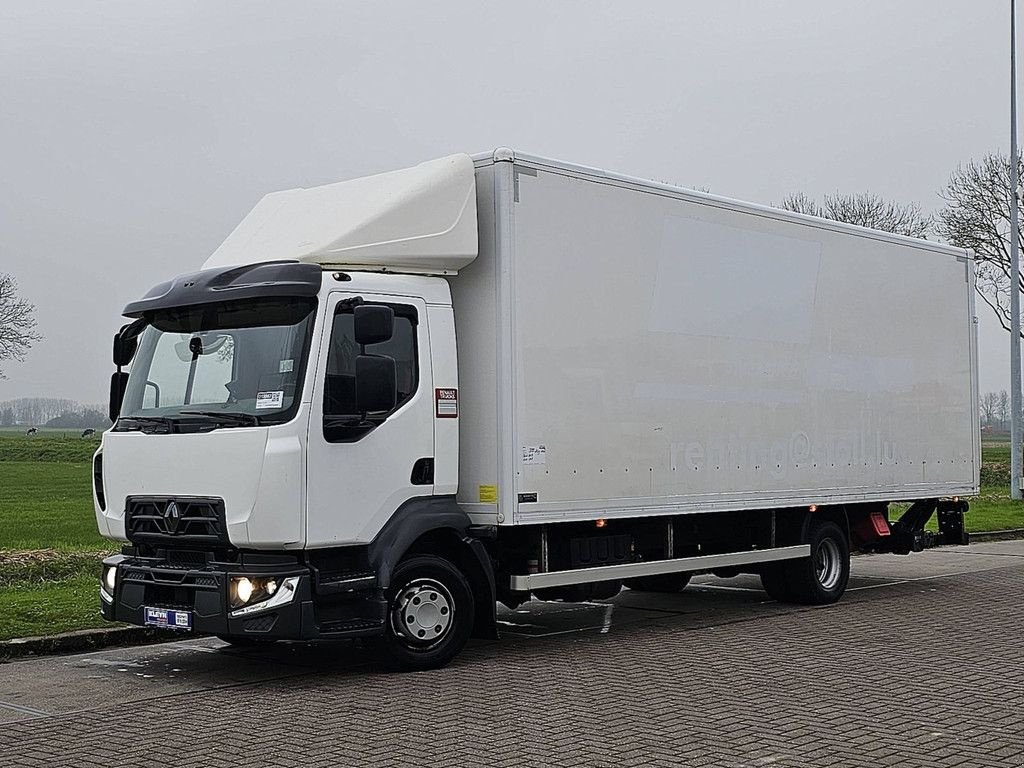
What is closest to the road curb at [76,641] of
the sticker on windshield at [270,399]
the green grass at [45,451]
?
the sticker on windshield at [270,399]

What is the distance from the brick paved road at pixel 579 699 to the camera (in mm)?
7250

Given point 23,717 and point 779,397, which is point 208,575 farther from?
point 779,397

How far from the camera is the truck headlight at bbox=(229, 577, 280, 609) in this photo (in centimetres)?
912

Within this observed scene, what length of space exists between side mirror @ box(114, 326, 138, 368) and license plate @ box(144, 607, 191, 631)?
79.9 inches

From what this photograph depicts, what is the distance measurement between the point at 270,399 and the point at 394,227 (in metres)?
1.65

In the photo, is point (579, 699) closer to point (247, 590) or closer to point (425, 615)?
point (425, 615)

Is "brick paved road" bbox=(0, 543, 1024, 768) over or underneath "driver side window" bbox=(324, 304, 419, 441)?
underneath

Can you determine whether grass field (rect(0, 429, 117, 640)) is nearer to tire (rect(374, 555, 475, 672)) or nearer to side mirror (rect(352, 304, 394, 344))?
tire (rect(374, 555, 475, 672))

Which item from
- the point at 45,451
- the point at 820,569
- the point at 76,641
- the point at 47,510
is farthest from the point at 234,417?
the point at 45,451

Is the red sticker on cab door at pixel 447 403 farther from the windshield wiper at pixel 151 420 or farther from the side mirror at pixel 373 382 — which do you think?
the windshield wiper at pixel 151 420

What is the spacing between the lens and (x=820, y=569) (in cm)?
1399

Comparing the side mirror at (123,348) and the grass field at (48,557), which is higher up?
the side mirror at (123,348)

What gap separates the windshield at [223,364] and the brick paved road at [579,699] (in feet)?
6.32

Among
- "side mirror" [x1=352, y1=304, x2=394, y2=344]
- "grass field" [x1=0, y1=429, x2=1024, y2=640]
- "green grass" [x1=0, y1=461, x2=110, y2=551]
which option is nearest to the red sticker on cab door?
"side mirror" [x1=352, y1=304, x2=394, y2=344]
